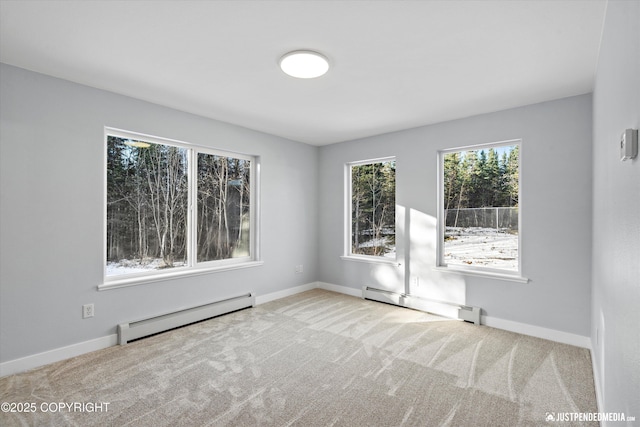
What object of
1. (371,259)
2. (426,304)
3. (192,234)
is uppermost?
(192,234)

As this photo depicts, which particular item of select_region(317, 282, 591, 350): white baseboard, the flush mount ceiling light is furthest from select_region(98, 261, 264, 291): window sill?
select_region(317, 282, 591, 350): white baseboard

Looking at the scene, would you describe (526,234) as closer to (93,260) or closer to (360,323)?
(360,323)

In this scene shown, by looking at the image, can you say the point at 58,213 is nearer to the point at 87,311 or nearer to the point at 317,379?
the point at 87,311

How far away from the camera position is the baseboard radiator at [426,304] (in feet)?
12.1

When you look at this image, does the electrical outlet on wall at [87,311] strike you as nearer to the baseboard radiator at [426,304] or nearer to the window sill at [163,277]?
the window sill at [163,277]

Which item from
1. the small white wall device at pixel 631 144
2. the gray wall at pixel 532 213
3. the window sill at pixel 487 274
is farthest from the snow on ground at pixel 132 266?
the small white wall device at pixel 631 144

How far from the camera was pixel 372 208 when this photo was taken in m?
4.90

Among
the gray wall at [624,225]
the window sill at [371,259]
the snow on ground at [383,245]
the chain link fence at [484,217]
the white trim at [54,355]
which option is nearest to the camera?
the gray wall at [624,225]

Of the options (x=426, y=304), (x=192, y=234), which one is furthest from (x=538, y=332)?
(x=192, y=234)

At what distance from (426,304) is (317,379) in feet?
7.06

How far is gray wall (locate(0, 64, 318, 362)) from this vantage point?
2518 millimetres

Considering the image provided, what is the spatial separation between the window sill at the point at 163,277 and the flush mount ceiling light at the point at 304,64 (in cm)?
253

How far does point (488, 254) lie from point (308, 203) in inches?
111

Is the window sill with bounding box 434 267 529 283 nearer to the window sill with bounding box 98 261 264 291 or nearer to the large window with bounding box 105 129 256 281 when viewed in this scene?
the window sill with bounding box 98 261 264 291
